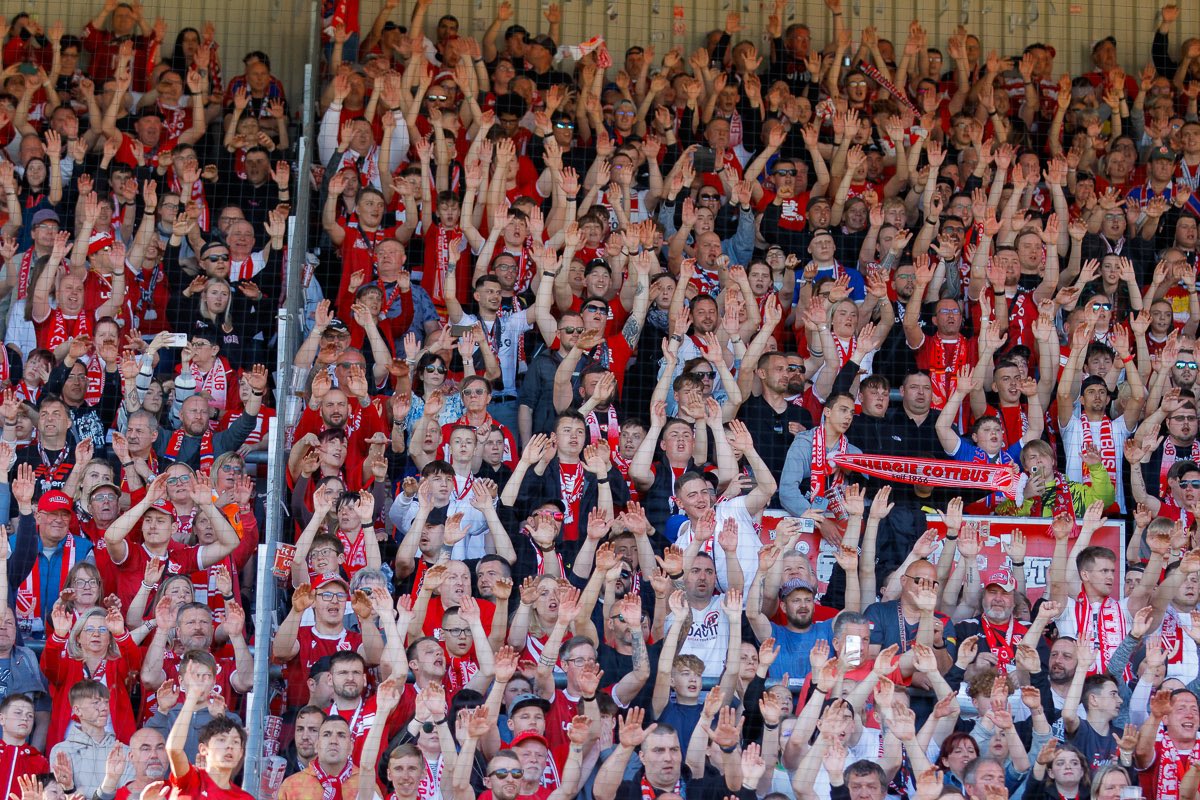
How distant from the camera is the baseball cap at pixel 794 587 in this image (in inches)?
353

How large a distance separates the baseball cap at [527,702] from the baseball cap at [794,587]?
4.50 feet

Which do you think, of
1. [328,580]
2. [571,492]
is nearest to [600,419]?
[571,492]

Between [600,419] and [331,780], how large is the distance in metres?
2.82

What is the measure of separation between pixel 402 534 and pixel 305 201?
2.32 m

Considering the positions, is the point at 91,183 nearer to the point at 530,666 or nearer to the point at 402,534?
the point at 402,534

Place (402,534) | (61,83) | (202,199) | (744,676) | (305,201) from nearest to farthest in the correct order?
(744,676), (402,534), (305,201), (202,199), (61,83)

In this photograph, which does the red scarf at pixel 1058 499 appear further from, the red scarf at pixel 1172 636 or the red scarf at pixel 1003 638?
the red scarf at pixel 1003 638

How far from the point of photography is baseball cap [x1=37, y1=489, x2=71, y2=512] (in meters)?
9.12

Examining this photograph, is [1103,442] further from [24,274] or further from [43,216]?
[43,216]

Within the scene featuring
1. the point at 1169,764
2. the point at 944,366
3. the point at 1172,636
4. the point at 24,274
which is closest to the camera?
the point at 1169,764

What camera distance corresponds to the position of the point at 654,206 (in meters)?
11.9

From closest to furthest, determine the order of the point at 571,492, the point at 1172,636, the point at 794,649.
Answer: the point at 794,649
the point at 1172,636
the point at 571,492

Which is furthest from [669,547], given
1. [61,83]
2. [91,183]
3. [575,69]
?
[61,83]

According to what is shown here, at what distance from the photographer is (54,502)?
9172 millimetres
